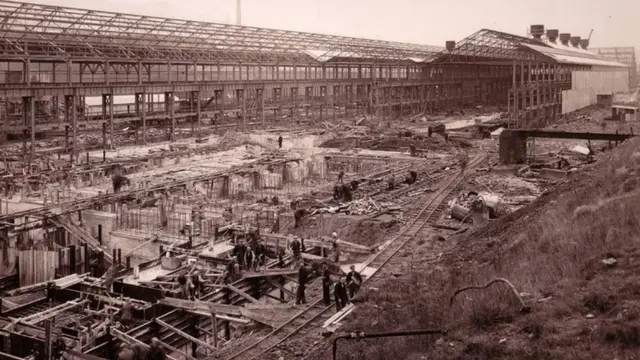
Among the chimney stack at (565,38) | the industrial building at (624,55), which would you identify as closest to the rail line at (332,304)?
the chimney stack at (565,38)

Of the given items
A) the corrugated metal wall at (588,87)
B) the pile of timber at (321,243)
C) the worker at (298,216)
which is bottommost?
the pile of timber at (321,243)

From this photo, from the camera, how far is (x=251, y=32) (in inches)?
2298

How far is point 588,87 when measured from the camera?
76562mm

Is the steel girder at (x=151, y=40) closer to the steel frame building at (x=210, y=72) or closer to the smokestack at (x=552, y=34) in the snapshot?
the steel frame building at (x=210, y=72)

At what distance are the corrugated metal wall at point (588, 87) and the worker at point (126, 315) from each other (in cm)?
5828

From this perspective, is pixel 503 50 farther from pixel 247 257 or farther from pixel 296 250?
pixel 247 257

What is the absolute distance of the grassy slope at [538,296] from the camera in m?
8.66

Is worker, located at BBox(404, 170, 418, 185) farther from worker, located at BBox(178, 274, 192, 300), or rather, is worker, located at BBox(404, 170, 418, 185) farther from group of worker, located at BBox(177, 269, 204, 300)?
worker, located at BBox(178, 274, 192, 300)

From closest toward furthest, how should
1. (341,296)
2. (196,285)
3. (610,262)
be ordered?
1. (610,262)
2. (341,296)
3. (196,285)

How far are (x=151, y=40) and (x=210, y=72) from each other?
1975cm

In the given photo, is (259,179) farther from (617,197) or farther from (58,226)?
(617,197)

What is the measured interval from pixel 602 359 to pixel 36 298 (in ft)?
54.2

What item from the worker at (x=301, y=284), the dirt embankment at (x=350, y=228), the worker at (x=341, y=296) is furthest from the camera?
the dirt embankment at (x=350, y=228)

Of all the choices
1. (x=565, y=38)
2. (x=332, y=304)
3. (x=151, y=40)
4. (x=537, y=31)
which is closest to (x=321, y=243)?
(x=332, y=304)
